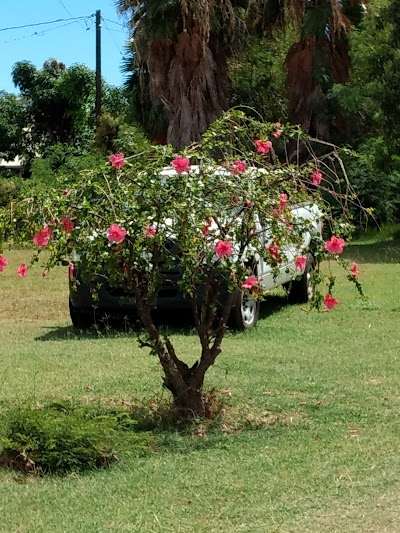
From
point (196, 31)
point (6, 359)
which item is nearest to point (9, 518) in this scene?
point (6, 359)

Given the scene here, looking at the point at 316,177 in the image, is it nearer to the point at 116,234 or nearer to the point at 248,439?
the point at 116,234

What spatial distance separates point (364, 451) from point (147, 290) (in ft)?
5.80

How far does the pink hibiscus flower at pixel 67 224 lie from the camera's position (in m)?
5.91

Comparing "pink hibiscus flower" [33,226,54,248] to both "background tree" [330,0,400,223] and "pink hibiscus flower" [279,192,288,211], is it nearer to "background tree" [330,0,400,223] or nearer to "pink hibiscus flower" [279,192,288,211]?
"pink hibiscus flower" [279,192,288,211]

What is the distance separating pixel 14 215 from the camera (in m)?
6.09

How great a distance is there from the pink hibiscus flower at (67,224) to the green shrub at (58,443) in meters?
1.16

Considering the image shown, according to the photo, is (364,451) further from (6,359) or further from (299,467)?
(6,359)

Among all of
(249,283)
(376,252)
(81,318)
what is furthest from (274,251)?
(376,252)

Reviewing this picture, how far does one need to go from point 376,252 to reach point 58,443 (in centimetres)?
1834

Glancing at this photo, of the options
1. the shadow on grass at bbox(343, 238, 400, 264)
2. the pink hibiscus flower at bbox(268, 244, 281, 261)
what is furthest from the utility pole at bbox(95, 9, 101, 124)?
the pink hibiscus flower at bbox(268, 244, 281, 261)

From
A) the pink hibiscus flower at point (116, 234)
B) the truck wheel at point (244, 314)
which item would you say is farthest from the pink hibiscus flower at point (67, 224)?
the truck wheel at point (244, 314)

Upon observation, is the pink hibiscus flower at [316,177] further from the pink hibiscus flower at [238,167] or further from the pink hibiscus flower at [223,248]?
the pink hibiscus flower at [223,248]

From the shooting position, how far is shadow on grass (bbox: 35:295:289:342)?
10523 millimetres

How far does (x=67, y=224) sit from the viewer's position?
5906mm
